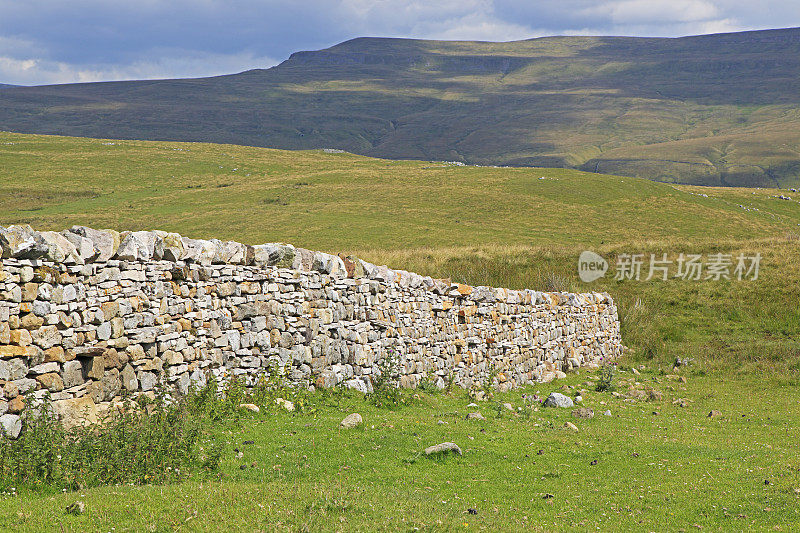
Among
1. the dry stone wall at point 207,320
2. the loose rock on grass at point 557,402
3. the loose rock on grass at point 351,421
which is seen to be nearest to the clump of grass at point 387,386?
the dry stone wall at point 207,320

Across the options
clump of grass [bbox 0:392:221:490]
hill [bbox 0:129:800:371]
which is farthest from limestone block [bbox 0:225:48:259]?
hill [bbox 0:129:800:371]

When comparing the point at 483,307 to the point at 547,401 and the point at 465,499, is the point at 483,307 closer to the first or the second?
the point at 547,401

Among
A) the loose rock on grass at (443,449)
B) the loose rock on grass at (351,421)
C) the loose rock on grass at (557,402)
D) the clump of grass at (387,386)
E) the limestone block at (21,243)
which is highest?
the limestone block at (21,243)

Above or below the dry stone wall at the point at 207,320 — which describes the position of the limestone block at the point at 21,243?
above

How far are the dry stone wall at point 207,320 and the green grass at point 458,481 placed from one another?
4.24 feet

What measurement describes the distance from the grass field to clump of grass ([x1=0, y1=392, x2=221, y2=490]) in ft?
1.56

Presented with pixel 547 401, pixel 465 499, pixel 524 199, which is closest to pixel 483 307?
pixel 547 401

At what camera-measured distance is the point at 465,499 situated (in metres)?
8.65

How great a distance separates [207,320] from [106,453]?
3651 millimetres

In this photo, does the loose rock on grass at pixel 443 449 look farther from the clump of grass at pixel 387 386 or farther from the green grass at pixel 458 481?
the clump of grass at pixel 387 386

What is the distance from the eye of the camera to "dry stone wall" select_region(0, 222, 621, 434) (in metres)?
8.77

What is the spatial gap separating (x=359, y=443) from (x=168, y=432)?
118 inches

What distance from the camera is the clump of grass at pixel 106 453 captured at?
7.57 meters

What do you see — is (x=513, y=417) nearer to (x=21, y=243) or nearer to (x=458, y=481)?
(x=458, y=481)
